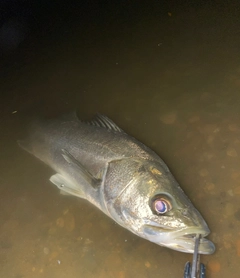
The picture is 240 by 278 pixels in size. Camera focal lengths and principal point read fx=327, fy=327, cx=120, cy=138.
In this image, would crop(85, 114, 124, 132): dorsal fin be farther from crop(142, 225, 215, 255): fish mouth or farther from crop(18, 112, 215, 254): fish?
crop(142, 225, 215, 255): fish mouth

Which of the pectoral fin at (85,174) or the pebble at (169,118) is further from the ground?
the pebble at (169,118)

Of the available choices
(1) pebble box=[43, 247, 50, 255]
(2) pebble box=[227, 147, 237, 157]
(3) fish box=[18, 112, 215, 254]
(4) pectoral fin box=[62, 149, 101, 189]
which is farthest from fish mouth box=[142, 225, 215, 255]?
(1) pebble box=[43, 247, 50, 255]

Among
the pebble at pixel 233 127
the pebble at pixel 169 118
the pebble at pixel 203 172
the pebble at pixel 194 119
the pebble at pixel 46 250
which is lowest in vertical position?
the pebble at pixel 46 250

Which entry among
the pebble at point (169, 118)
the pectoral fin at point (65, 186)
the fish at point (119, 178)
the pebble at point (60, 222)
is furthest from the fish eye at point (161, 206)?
the pebble at point (169, 118)

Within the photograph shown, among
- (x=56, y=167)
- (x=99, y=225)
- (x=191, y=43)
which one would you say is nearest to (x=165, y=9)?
(x=191, y=43)

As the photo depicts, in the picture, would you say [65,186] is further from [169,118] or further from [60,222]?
[169,118]

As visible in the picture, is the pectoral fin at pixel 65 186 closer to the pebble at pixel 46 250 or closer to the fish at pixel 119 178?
the fish at pixel 119 178
